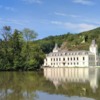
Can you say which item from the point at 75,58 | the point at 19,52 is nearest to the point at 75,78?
the point at 19,52

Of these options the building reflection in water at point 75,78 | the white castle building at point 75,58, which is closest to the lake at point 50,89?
the building reflection in water at point 75,78

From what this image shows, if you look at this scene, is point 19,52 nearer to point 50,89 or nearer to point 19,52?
point 19,52

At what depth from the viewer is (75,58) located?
123 m

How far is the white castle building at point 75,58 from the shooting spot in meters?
121

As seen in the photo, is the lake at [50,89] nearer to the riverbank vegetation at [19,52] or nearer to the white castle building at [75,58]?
the riverbank vegetation at [19,52]

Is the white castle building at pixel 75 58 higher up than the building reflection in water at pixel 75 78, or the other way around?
the white castle building at pixel 75 58

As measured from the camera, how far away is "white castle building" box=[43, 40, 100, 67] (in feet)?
397

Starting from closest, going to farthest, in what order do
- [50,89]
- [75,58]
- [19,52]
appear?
1. [50,89]
2. [19,52]
3. [75,58]

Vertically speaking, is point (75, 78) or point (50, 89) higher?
point (75, 78)

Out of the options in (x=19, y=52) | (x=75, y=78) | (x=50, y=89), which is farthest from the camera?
(x=19, y=52)

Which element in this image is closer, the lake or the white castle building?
the lake

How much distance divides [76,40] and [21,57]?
116957mm

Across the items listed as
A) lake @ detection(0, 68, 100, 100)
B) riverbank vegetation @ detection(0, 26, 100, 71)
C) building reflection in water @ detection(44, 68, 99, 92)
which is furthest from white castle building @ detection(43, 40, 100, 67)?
lake @ detection(0, 68, 100, 100)

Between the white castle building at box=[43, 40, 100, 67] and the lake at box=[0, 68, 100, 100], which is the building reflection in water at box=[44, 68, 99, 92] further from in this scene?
the white castle building at box=[43, 40, 100, 67]
